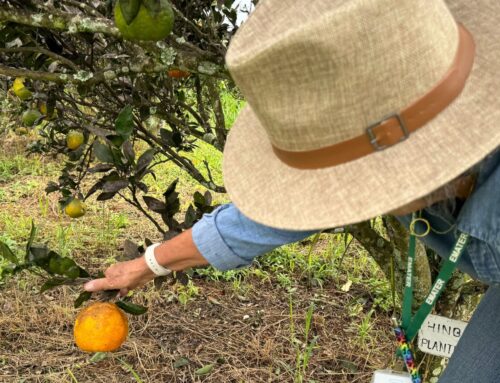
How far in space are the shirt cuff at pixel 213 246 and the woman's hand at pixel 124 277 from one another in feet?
0.69

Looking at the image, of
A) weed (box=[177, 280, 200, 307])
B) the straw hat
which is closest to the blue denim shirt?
the straw hat

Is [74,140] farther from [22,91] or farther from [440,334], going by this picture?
[440,334]

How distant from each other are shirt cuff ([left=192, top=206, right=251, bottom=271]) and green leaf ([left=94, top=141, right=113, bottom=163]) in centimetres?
34

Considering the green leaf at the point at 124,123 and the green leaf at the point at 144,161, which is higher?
the green leaf at the point at 124,123

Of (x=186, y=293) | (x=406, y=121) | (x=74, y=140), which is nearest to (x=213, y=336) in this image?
(x=186, y=293)

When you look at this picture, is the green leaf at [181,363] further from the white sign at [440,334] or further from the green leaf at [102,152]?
the green leaf at [102,152]

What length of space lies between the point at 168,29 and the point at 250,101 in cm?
43

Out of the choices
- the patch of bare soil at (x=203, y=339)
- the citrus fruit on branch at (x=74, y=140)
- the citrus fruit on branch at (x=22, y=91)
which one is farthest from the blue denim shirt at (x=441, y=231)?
the citrus fruit on branch at (x=22, y=91)

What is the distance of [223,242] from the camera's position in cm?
127

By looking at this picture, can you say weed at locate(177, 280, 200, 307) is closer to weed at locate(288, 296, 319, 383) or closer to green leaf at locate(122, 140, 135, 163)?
weed at locate(288, 296, 319, 383)

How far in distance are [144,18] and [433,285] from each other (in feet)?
2.75

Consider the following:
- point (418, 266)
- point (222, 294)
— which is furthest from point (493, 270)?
point (222, 294)

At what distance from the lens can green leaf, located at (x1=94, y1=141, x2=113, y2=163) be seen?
4.89ft

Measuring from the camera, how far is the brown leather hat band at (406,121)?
37.1 inches
